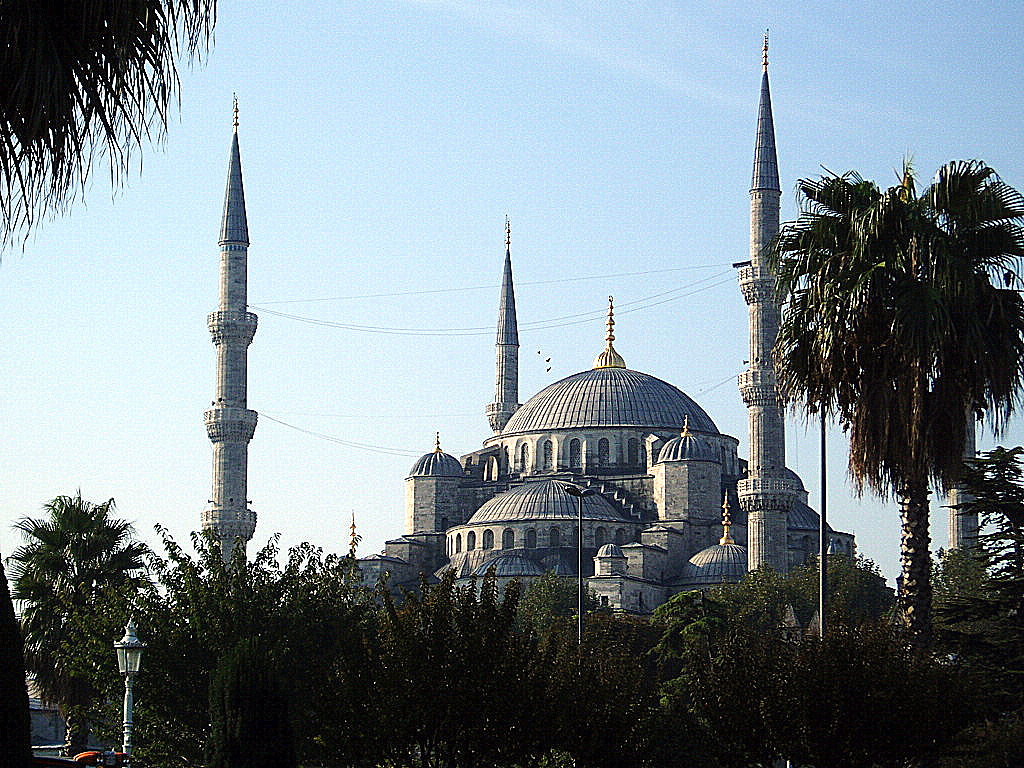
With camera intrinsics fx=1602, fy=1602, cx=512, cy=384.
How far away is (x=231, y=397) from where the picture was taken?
244 ft

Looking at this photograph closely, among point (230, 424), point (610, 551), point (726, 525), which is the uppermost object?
point (230, 424)

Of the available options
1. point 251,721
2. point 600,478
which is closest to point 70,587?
point 251,721

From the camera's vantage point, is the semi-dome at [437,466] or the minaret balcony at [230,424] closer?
the minaret balcony at [230,424]

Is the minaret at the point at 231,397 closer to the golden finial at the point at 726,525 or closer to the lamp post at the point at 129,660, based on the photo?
the golden finial at the point at 726,525

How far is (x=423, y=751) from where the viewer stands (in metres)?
18.9

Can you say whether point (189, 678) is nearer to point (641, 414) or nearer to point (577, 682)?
point (577, 682)

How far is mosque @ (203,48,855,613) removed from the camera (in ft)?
236

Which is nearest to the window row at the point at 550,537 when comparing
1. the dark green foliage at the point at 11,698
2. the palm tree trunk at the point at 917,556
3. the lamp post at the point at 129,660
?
the lamp post at the point at 129,660

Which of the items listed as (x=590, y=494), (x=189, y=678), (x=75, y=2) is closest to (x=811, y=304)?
(x=189, y=678)

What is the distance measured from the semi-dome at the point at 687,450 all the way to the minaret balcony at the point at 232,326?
2427cm

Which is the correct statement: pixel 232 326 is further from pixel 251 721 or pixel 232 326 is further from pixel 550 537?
pixel 251 721

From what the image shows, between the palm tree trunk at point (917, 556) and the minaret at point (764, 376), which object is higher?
the minaret at point (764, 376)

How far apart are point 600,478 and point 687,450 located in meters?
6.65

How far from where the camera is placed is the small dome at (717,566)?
7800cm
